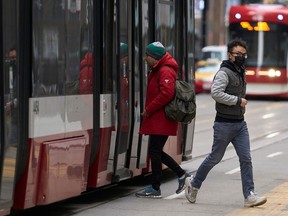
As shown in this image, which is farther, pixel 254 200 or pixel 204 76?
pixel 204 76

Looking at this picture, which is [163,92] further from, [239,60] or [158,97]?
[239,60]

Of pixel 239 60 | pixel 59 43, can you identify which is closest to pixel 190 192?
pixel 239 60

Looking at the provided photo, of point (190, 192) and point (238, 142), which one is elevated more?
point (238, 142)

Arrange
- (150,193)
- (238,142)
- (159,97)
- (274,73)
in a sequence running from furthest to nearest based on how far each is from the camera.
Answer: (274,73)
(150,193)
(159,97)
(238,142)

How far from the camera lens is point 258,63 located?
33500 mm

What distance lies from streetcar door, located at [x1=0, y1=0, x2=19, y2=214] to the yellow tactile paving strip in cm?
267

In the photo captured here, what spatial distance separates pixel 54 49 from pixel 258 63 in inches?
978

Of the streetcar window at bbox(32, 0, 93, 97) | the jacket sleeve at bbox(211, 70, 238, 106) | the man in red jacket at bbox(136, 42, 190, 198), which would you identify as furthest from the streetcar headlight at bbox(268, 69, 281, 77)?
the streetcar window at bbox(32, 0, 93, 97)

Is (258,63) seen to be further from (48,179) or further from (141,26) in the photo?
(48,179)

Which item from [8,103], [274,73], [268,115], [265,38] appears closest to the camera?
[8,103]

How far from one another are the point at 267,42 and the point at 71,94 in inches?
959

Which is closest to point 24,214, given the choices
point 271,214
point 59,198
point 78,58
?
point 59,198

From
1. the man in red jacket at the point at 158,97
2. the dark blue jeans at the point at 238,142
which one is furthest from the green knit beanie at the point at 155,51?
the dark blue jeans at the point at 238,142

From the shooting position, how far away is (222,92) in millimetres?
10023
